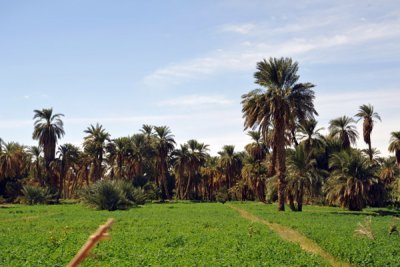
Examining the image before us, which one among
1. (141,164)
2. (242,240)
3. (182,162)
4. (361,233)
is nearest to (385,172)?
(182,162)

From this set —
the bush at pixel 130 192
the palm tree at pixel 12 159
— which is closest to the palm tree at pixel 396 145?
the bush at pixel 130 192

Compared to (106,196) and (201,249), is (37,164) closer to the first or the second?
(106,196)

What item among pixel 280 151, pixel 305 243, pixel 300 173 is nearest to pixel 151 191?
pixel 300 173

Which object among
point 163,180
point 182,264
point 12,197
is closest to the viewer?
point 182,264

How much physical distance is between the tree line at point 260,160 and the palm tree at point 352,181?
0.11 meters

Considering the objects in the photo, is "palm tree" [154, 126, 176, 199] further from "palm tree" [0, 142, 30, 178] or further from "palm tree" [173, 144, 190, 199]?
"palm tree" [0, 142, 30, 178]

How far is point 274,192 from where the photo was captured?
4612 cm

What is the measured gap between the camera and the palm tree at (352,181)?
43750 millimetres

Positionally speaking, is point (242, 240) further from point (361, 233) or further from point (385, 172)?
point (385, 172)

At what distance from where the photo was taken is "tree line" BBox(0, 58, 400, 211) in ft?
137

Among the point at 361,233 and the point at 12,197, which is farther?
the point at 12,197

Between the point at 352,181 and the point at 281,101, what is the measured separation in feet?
40.5

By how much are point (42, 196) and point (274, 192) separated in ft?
116

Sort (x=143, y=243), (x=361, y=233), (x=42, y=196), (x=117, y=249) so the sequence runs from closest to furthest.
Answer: (x=117, y=249) < (x=143, y=243) < (x=361, y=233) < (x=42, y=196)
